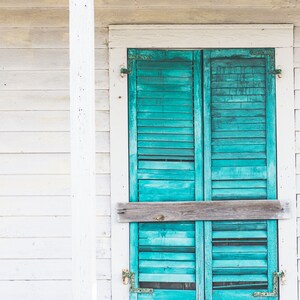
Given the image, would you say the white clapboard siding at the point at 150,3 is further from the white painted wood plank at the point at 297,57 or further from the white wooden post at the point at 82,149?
the white wooden post at the point at 82,149

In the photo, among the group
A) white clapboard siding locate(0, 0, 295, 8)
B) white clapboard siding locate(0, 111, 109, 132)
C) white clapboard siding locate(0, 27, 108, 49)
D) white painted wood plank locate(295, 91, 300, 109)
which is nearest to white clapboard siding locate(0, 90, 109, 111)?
white clapboard siding locate(0, 111, 109, 132)

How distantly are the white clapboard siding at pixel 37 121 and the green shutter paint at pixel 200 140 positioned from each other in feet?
0.65

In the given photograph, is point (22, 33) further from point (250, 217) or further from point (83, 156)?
point (250, 217)

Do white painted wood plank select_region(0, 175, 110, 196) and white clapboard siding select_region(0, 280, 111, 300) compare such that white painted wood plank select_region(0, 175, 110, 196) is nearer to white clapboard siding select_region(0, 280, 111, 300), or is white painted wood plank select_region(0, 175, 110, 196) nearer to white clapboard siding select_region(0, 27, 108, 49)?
white clapboard siding select_region(0, 280, 111, 300)

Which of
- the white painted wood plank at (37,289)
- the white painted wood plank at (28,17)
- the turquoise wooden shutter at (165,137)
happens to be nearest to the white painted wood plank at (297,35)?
the turquoise wooden shutter at (165,137)

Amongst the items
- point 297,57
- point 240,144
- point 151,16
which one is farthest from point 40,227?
point 297,57

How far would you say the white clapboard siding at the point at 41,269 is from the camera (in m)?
3.58

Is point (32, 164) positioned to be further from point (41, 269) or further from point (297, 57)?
point (297, 57)

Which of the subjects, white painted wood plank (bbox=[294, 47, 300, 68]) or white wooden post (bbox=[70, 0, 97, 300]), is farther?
white painted wood plank (bbox=[294, 47, 300, 68])

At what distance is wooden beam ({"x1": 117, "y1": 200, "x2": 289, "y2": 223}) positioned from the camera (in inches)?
138

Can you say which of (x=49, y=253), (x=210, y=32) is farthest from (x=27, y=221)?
(x=210, y=32)

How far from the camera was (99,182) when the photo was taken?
3.57 meters

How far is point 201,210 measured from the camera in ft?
11.5

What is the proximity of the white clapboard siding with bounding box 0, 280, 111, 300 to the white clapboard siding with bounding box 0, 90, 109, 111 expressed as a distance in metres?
1.13
